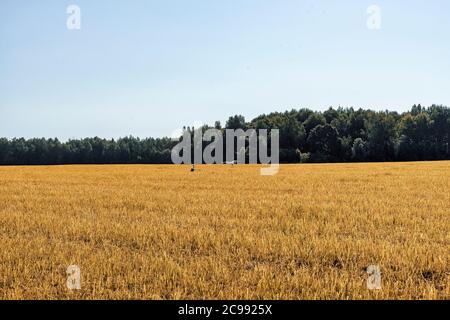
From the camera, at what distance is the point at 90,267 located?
7.04m

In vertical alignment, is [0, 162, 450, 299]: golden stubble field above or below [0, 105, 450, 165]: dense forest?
below

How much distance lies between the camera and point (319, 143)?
4178 inches

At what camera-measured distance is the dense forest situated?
95125 millimetres

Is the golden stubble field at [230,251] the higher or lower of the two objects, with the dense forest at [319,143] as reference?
lower

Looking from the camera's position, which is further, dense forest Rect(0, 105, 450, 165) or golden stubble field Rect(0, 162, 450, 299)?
dense forest Rect(0, 105, 450, 165)

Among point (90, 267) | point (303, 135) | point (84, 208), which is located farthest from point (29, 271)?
point (303, 135)

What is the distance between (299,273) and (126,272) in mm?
2942

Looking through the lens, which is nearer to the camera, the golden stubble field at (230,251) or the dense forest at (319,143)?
the golden stubble field at (230,251)

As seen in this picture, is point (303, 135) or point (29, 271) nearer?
point (29, 271)

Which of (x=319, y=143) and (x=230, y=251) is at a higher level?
(x=319, y=143)

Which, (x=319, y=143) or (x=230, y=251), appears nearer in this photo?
(x=230, y=251)

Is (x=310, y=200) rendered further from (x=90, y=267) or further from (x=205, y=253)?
(x=90, y=267)

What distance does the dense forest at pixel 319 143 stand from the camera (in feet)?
312
